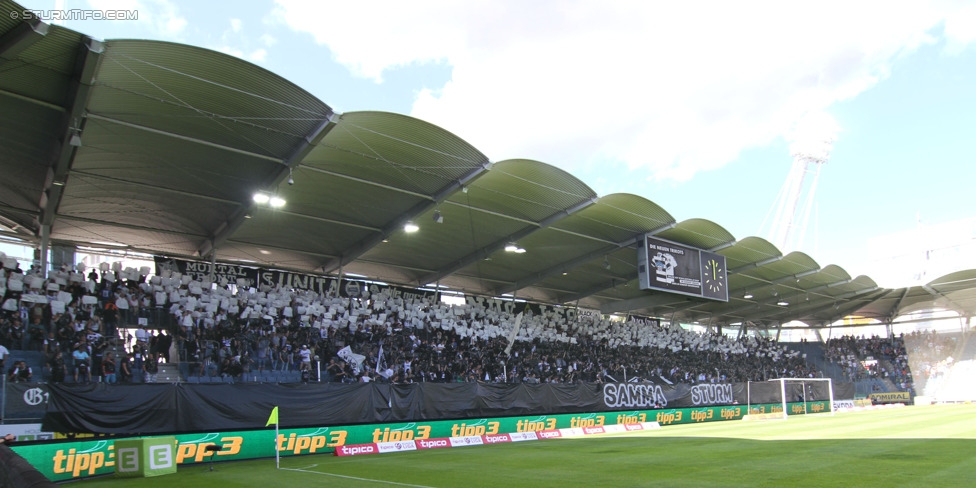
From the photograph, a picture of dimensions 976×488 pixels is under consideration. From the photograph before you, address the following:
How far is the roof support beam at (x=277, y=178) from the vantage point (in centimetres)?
1733

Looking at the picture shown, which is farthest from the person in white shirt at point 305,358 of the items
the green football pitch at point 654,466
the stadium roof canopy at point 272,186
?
the stadium roof canopy at point 272,186

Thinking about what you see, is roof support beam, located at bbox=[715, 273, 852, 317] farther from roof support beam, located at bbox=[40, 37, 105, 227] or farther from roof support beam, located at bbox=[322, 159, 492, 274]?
roof support beam, located at bbox=[40, 37, 105, 227]

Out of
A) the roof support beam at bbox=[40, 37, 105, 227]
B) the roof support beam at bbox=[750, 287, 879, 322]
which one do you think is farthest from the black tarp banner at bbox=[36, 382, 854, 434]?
the roof support beam at bbox=[750, 287, 879, 322]

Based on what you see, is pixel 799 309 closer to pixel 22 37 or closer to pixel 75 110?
pixel 75 110

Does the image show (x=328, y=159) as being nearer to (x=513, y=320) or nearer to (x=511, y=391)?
(x=511, y=391)

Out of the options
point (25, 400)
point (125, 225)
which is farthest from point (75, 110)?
point (125, 225)

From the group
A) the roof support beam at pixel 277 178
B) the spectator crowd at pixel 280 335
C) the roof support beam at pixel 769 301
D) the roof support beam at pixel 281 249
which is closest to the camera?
the roof support beam at pixel 277 178

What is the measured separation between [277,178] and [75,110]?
235 inches

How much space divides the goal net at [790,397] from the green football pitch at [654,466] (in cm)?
1740

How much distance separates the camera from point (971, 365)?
49.2 meters

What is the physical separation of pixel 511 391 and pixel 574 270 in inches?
467

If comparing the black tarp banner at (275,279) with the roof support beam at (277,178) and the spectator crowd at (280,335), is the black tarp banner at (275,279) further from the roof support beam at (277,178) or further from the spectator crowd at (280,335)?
the roof support beam at (277,178)

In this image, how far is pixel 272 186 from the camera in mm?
20375

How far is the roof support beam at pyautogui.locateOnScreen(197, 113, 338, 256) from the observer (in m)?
17.3
